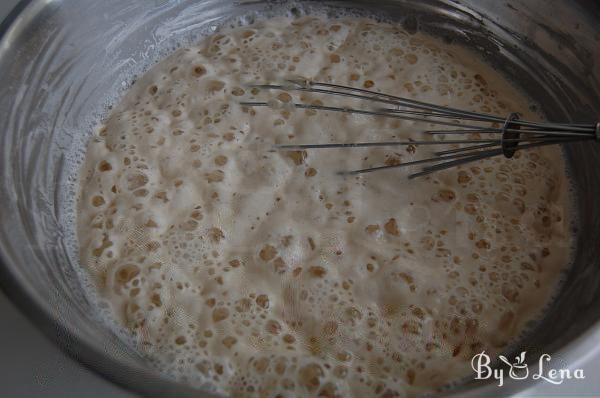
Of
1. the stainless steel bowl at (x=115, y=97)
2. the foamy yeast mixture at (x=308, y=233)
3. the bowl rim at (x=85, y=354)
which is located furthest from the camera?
the foamy yeast mixture at (x=308, y=233)

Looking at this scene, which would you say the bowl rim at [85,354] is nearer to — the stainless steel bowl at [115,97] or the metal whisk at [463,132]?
the stainless steel bowl at [115,97]

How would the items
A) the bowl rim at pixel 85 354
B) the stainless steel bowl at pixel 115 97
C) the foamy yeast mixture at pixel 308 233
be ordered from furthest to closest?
the foamy yeast mixture at pixel 308 233
the stainless steel bowl at pixel 115 97
the bowl rim at pixel 85 354

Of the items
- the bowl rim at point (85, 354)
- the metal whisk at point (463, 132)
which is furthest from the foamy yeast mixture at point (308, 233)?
the bowl rim at point (85, 354)

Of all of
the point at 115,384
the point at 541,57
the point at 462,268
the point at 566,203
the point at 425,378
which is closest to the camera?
the point at 115,384

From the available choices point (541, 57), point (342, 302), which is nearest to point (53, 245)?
point (342, 302)

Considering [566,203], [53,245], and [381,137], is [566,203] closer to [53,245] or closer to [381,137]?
[381,137]

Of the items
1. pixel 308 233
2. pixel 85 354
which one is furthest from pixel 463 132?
pixel 85 354

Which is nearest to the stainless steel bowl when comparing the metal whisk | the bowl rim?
the bowl rim
